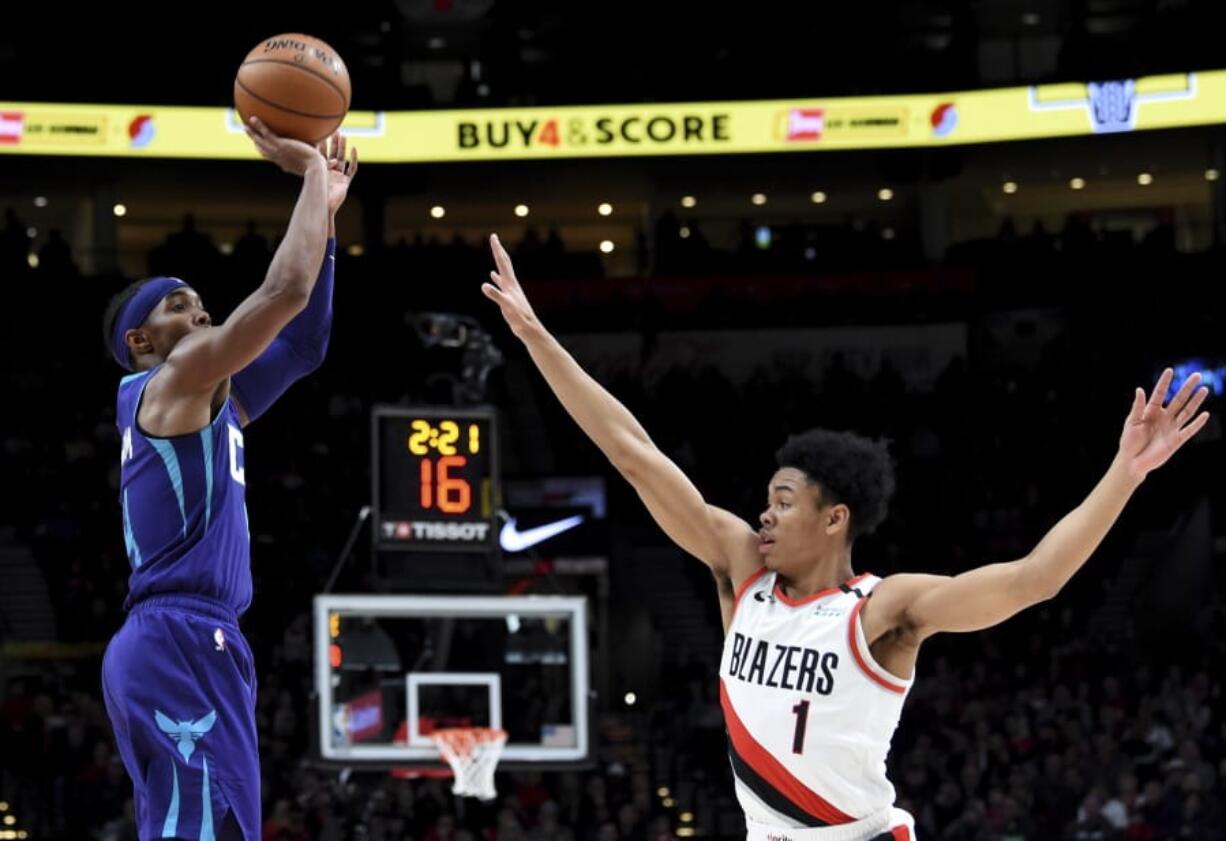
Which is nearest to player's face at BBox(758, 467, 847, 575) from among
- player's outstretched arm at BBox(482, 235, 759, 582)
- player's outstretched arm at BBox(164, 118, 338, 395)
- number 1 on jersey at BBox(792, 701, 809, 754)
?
player's outstretched arm at BBox(482, 235, 759, 582)

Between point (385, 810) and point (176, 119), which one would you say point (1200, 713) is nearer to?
point (385, 810)

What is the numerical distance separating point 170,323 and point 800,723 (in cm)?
188

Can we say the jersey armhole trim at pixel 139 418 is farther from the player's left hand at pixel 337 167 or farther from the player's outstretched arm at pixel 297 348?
the player's left hand at pixel 337 167

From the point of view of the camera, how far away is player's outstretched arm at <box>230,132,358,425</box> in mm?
5754

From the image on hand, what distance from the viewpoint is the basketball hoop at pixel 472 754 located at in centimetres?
1398

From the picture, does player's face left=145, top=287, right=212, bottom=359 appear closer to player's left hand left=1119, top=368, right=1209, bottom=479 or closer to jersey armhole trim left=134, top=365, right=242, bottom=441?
jersey armhole trim left=134, top=365, right=242, bottom=441

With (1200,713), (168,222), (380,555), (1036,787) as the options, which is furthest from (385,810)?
(168,222)

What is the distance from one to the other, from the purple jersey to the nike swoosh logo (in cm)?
967

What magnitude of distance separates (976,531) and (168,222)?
1341cm

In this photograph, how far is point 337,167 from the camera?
578cm

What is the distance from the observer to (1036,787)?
18.0 metres

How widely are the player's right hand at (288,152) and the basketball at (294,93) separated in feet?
0.44

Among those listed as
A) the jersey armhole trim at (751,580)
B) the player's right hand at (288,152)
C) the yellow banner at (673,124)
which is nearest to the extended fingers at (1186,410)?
the jersey armhole trim at (751,580)

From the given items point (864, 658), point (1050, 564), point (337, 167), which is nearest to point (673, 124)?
point (337, 167)
